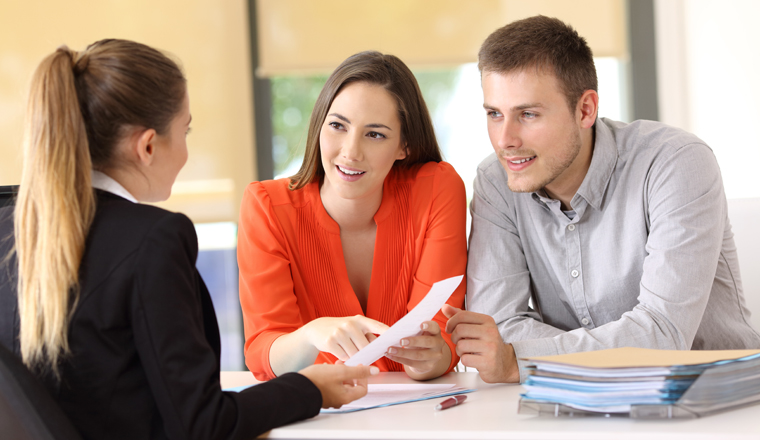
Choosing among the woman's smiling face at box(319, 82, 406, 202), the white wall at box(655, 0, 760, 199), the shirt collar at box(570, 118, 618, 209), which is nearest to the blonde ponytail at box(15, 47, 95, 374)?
the woman's smiling face at box(319, 82, 406, 202)

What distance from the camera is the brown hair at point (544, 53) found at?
1603 millimetres

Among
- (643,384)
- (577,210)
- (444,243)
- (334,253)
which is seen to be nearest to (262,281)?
(334,253)

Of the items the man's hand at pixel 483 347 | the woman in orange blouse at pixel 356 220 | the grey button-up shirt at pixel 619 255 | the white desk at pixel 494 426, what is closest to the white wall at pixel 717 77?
the grey button-up shirt at pixel 619 255

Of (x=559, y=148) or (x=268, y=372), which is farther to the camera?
(x=559, y=148)

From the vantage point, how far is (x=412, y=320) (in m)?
1.11

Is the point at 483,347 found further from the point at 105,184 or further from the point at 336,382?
the point at 105,184

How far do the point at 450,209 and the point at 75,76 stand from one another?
1.07 metres

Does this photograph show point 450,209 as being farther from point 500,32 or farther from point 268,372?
point 268,372

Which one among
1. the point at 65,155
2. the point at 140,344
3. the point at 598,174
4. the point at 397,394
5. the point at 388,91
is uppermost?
the point at 388,91

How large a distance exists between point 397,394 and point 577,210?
74cm

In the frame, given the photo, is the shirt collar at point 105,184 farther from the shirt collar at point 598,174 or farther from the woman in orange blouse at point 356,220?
the shirt collar at point 598,174

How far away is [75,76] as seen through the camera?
3.28 feet

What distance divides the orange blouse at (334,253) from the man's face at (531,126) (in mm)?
245

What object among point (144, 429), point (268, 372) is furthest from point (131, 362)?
point (268, 372)
